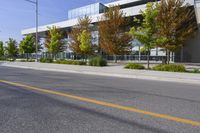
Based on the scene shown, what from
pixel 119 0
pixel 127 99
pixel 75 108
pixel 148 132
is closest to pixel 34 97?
pixel 75 108

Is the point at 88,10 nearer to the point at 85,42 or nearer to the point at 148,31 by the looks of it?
the point at 85,42

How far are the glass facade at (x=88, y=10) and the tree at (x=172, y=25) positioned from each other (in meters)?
24.3

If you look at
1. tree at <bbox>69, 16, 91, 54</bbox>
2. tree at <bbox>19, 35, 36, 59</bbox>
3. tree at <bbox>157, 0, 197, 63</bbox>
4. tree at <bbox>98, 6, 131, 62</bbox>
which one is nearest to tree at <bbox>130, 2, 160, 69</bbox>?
tree at <bbox>157, 0, 197, 63</bbox>

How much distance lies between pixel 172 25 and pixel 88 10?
104 ft

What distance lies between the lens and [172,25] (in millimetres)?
25469

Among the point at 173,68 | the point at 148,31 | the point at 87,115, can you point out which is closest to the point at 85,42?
the point at 148,31

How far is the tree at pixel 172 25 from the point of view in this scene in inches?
993

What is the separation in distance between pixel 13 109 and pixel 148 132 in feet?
11.3

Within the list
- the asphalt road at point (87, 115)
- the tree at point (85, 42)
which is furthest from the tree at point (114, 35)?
the asphalt road at point (87, 115)

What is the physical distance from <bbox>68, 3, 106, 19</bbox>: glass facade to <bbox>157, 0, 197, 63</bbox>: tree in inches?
956

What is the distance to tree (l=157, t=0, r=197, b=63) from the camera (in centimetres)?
2523

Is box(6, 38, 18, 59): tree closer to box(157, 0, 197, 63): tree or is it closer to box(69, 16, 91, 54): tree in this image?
box(69, 16, 91, 54): tree

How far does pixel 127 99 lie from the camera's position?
24.8 feet

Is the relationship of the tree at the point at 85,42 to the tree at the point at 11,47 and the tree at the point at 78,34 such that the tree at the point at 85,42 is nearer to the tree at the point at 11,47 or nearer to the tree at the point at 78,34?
the tree at the point at 78,34
